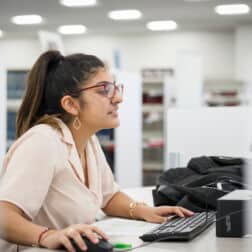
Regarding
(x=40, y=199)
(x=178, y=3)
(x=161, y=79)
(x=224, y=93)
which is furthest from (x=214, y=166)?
(x=224, y=93)

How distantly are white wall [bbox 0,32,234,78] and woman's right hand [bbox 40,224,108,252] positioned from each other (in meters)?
5.85

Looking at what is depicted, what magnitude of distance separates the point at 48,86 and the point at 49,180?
0.72 ft

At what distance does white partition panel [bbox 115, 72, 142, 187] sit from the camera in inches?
145

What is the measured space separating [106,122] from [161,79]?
12.2 feet

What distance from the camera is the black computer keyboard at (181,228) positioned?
0.87 meters

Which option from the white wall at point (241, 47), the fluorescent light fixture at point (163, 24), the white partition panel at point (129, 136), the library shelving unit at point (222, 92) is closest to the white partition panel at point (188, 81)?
the fluorescent light fixture at point (163, 24)

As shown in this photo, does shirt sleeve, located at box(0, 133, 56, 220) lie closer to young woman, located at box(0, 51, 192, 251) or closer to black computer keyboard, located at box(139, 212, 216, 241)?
young woman, located at box(0, 51, 192, 251)

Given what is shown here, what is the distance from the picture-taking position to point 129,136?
382cm

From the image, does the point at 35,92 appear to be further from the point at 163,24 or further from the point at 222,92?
the point at 222,92

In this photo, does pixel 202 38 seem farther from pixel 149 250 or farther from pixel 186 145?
pixel 149 250

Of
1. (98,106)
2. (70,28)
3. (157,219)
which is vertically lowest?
(157,219)

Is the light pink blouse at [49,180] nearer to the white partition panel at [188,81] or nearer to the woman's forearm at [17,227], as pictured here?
the woman's forearm at [17,227]

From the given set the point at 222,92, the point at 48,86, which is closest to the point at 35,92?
the point at 48,86

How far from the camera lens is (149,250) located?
2.73ft
